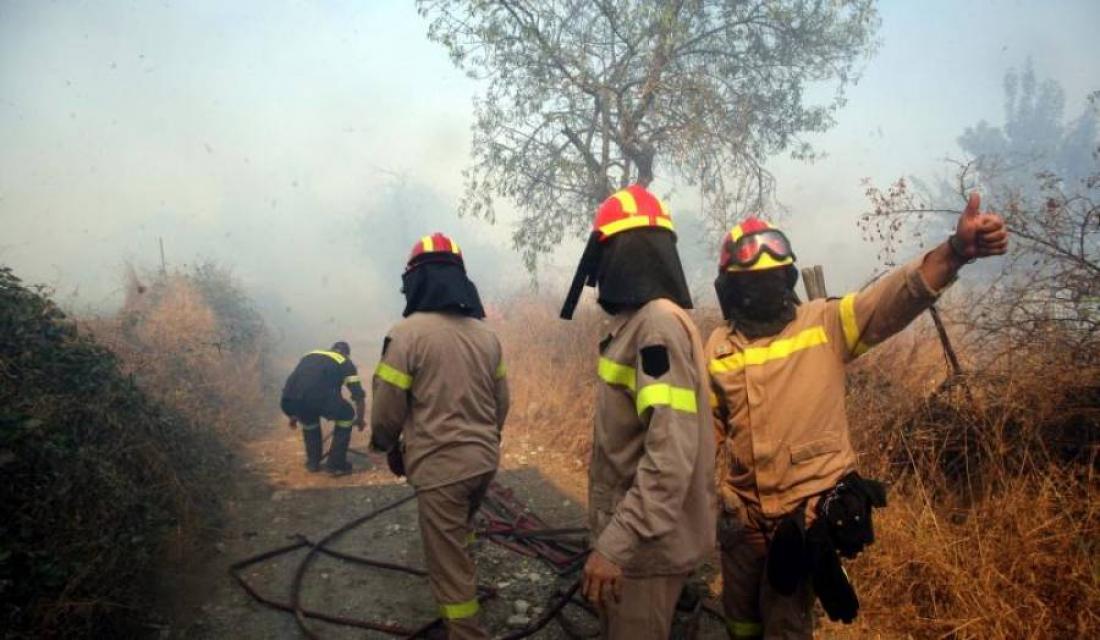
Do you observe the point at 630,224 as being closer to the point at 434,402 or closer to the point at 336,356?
the point at 434,402

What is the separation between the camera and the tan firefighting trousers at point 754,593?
213 centimetres

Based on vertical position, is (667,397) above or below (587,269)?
below

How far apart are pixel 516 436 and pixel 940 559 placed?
227 inches

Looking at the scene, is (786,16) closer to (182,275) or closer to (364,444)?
(364,444)

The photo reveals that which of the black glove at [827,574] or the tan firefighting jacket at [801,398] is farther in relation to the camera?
the tan firefighting jacket at [801,398]

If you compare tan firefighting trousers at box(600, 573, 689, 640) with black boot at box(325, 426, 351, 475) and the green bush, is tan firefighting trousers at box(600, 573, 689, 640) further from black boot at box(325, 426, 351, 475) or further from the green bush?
black boot at box(325, 426, 351, 475)

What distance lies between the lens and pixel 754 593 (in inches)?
91.5

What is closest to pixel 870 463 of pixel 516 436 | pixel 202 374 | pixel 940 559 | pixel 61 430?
pixel 940 559

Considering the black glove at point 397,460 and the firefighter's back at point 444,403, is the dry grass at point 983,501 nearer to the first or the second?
the firefighter's back at point 444,403

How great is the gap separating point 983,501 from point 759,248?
8.39 ft

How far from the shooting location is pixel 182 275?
13.0 metres

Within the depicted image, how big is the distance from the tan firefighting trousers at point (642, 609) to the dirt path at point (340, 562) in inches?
70.2

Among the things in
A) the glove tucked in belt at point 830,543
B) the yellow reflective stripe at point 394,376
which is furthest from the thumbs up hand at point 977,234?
the yellow reflective stripe at point 394,376

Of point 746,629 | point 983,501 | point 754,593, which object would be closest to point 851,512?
point 754,593
